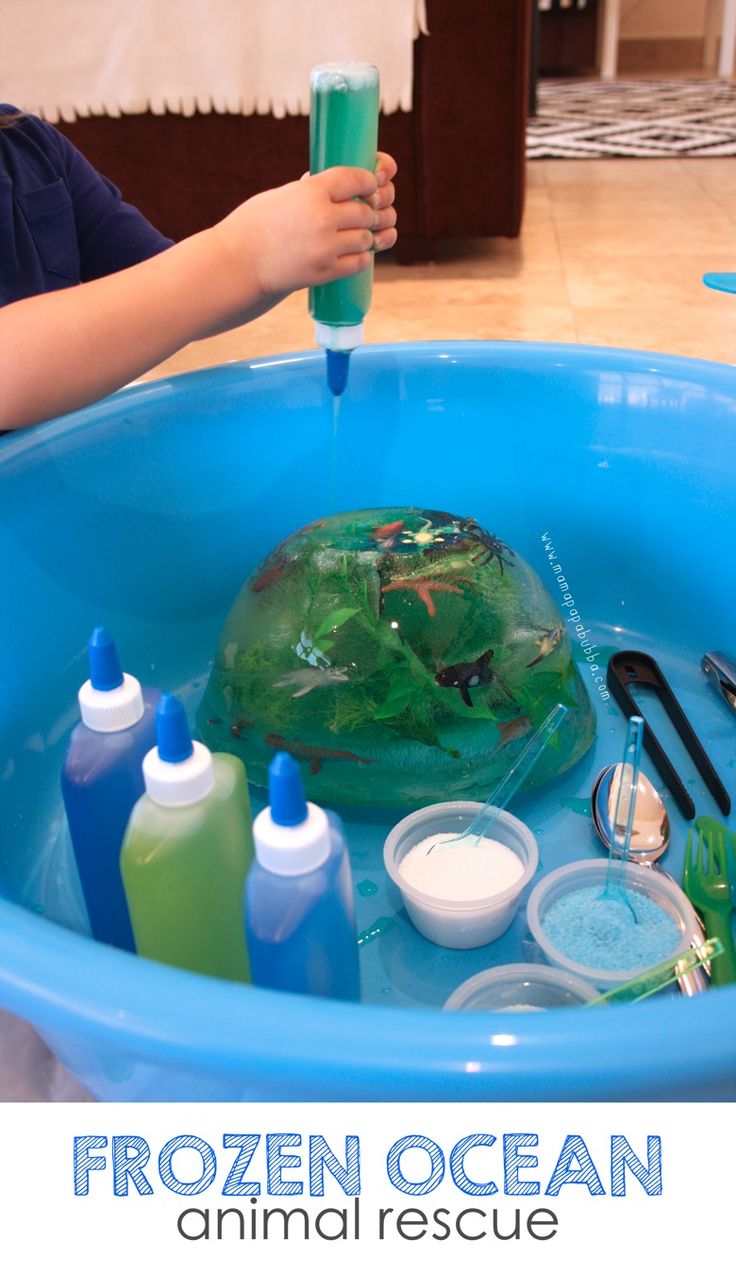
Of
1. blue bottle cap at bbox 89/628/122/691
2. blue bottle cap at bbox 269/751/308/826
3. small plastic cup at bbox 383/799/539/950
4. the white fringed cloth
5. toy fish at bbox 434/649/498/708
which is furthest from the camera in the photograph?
the white fringed cloth

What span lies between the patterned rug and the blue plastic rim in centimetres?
272

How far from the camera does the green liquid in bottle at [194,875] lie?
467 mm

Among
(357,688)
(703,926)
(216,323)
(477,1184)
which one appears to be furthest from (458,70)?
(477,1184)

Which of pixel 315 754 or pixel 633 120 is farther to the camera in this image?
pixel 633 120

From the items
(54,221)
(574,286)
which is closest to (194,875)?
(54,221)

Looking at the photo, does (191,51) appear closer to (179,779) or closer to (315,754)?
(315,754)

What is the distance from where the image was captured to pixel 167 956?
500 mm

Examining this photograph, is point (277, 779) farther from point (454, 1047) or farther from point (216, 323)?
point (216, 323)

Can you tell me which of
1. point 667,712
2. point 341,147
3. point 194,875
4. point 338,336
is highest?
point 341,147

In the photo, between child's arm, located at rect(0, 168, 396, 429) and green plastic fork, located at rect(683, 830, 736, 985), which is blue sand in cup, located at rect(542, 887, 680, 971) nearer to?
green plastic fork, located at rect(683, 830, 736, 985)

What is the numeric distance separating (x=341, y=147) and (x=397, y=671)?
34cm

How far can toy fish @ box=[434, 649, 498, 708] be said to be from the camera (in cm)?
73

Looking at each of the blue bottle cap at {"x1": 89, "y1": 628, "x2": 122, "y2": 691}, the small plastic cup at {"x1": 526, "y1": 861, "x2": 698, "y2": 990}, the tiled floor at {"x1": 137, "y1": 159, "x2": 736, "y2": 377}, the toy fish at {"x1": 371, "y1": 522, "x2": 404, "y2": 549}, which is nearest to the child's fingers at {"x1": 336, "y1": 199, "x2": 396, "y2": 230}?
the toy fish at {"x1": 371, "y1": 522, "x2": 404, "y2": 549}

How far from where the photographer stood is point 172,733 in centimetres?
45
